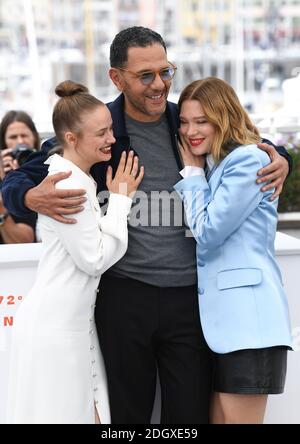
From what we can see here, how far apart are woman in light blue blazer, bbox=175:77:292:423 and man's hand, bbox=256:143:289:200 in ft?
0.06

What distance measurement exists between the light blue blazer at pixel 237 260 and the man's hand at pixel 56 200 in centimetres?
32

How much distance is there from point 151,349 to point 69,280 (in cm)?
36

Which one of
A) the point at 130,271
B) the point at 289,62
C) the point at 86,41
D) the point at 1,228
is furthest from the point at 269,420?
the point at 289,62

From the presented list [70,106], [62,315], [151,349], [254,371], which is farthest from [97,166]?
[254,371]

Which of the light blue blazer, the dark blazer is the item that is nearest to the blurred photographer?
the dark blazer

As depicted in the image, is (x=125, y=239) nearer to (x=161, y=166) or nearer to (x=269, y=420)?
(x=161, y=166)

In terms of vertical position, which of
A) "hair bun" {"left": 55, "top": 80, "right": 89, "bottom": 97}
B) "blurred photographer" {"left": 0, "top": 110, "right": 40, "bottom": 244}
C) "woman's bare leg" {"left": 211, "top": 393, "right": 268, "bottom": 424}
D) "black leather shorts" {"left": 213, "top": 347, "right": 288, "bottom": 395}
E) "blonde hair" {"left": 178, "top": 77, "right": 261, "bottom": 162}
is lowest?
"woman's bare leg" {"left": 211, "top": 393, "right": 268, "bottom": 424}

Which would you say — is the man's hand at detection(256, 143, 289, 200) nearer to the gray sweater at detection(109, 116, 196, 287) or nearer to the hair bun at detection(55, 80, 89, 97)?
the gray sweater at detection(109, 116, 196, 287)

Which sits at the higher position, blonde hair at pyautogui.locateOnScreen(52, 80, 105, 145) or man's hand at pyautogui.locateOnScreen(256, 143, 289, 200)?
blonde hair at pyautogui.locateOnScreen(52, 80, 105, 145)

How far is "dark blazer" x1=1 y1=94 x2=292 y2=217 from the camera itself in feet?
8.11

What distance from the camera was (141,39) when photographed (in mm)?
2391

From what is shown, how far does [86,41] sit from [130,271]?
3724 centimetres

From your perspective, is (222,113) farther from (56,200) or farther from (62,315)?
(62,315)
